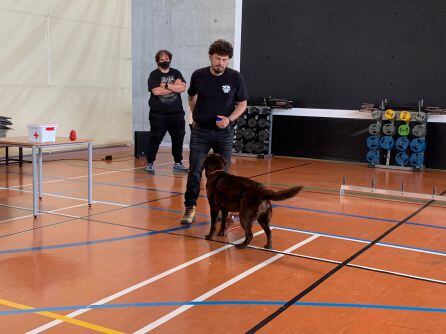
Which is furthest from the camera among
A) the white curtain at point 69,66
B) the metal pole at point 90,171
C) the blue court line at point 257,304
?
the white curtain at point 69,66

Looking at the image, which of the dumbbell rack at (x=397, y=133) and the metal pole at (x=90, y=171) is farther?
the dumbbell rack at (x=397, y=133)

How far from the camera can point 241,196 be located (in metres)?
4.34

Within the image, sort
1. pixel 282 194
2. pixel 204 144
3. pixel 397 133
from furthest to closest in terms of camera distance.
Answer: pixel 397 133
pixel 204 144
pixel 282 194

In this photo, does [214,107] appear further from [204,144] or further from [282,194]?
[282,194]

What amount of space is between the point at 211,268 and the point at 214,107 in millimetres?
1621

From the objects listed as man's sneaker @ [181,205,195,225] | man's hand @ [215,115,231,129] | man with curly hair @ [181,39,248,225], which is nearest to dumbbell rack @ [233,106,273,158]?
man's sneaker @ [181,205,195,225]

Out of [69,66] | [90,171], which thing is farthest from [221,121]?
[69,66]

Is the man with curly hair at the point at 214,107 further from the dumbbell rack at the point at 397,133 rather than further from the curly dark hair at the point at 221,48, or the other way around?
the dumbbell rack at the point at 397,133

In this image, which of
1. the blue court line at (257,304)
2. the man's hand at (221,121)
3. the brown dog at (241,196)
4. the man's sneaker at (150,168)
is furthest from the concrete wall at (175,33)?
the blue court line at (257,304)

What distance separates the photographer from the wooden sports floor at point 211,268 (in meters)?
3.08

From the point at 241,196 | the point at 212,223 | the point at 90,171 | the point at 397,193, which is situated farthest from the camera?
the point at 397,193

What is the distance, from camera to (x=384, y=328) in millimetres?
2990

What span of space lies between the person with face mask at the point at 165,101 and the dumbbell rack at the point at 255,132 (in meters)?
2.97

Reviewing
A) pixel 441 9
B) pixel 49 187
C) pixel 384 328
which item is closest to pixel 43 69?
pixel 49 187
